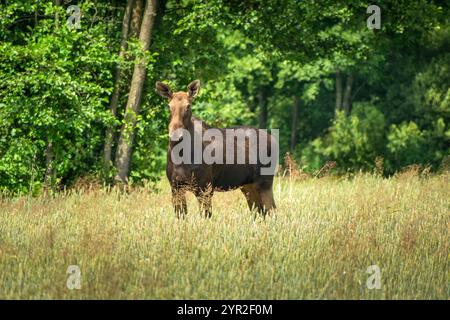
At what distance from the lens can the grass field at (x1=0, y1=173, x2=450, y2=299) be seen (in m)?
7.54

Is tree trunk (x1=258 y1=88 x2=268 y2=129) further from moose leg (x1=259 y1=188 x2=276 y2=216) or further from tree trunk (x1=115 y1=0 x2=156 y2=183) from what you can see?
moose leg (x1=259 y1=188 x2=276 y2=216)

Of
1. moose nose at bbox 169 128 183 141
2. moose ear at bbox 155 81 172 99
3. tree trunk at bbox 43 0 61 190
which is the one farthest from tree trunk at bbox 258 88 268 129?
moose nose at bbox 169 128 183 141

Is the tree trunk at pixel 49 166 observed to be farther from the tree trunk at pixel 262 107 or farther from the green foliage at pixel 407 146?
the tree trunk at pixel 262 107

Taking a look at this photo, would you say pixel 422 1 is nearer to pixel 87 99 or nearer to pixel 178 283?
pixel 87 99

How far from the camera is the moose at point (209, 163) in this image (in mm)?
10703

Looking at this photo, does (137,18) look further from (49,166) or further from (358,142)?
(358,142)

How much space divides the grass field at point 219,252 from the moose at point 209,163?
34 cm

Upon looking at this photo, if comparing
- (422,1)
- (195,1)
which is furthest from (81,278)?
(422,1)

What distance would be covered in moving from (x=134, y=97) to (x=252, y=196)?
162 inches

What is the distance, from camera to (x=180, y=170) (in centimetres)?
1094

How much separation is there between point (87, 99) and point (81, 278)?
708 centimetres

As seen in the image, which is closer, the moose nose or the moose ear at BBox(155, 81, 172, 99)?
the moose nose

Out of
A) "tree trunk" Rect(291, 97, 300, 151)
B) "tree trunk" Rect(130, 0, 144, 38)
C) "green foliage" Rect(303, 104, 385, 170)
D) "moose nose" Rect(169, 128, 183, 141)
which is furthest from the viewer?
"tree trunk" Rect(291, 97, 300, 151)

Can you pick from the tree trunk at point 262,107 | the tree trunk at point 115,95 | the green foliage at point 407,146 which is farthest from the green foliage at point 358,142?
the tree trunk at point 115,95
